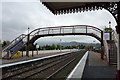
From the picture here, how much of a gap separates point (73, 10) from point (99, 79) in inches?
204

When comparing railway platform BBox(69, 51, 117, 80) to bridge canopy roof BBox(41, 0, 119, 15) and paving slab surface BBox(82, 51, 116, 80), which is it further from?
bridge canopy roof BBox(41, 0, 119, 15)

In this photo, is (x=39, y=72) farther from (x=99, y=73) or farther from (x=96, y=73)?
(x=99, y=73)

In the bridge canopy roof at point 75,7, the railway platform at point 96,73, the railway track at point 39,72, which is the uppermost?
the bridge canopy roof at point 75,7

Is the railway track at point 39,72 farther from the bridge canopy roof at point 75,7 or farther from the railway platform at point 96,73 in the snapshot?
the bridge canopy roof at point 75,7

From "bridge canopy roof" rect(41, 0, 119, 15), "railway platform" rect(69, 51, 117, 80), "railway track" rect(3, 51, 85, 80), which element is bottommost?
"railway track" rect(3, 51, 85, 80)

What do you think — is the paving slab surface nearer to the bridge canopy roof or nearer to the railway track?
the railway track

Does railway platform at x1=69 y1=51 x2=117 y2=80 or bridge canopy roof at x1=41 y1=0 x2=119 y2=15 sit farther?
bridge canopy roof at x1=41 y1=0 x2=119 y2=15

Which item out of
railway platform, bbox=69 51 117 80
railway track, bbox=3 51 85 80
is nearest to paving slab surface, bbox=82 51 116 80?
railway platform, bbox=69 51 117 80

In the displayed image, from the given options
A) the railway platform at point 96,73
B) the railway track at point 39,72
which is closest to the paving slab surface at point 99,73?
the railway platform at point 96,73

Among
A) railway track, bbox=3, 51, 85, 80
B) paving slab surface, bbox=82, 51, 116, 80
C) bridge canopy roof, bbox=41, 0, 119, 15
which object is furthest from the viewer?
railway track, bbox=3, 51, 85, 80

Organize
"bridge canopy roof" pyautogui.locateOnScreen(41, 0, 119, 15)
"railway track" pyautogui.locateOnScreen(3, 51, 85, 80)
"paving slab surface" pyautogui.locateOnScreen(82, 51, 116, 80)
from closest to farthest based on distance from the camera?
1. "paving slab surface" pyautogui.locateOnScreen(82, 51, 116, 80)
2. "bridge canopy roof" pyautogui.locateOnScreen(41, 0, 119, 15)
3. "railway track" pyautogui.locateOnScreen(3, 51, 85, 80)

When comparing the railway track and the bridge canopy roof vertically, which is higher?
the bridge canopy roof

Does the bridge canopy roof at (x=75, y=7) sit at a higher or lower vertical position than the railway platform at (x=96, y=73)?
higher

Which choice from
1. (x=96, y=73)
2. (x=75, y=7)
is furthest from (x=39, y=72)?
(x=75, y=7)
